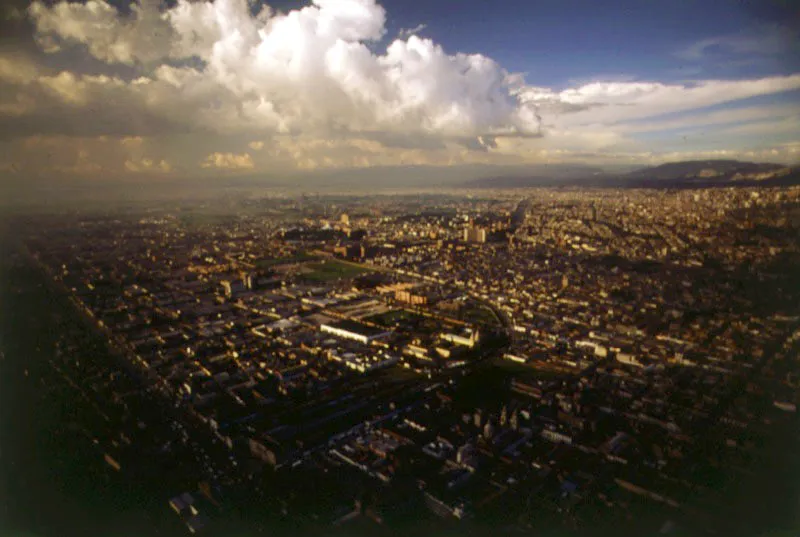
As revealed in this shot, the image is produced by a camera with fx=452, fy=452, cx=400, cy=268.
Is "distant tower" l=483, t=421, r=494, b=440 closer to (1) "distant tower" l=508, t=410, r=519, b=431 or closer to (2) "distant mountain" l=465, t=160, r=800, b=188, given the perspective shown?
(1) "distant tower" l=508, t=410, r=519, b=431

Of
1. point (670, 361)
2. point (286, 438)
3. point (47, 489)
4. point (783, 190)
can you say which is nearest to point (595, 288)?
point (670, 361)

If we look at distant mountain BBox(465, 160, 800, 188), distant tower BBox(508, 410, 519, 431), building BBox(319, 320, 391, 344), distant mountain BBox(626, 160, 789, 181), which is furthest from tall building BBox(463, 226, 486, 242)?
distant tower BBox(508, 410, 519, 431)

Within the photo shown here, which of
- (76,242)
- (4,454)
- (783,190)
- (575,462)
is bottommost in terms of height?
(575,462)

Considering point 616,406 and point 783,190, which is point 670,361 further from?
point 783,190

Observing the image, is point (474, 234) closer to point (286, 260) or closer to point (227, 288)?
point (286, 260)

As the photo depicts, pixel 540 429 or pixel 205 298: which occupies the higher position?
pixel 205 298

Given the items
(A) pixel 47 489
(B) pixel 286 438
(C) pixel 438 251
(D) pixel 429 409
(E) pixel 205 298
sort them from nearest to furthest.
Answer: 1. (A) pixel 47 489
2. (B) pixel 286 438
3. (D) pixel 429 409
4. (E) pixel 205 298
5. (C) pixel 438 251

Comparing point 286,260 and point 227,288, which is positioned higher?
point 286,260

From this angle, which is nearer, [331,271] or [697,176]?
[697,176]

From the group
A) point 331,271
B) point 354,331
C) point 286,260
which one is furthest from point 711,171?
point 286,260
